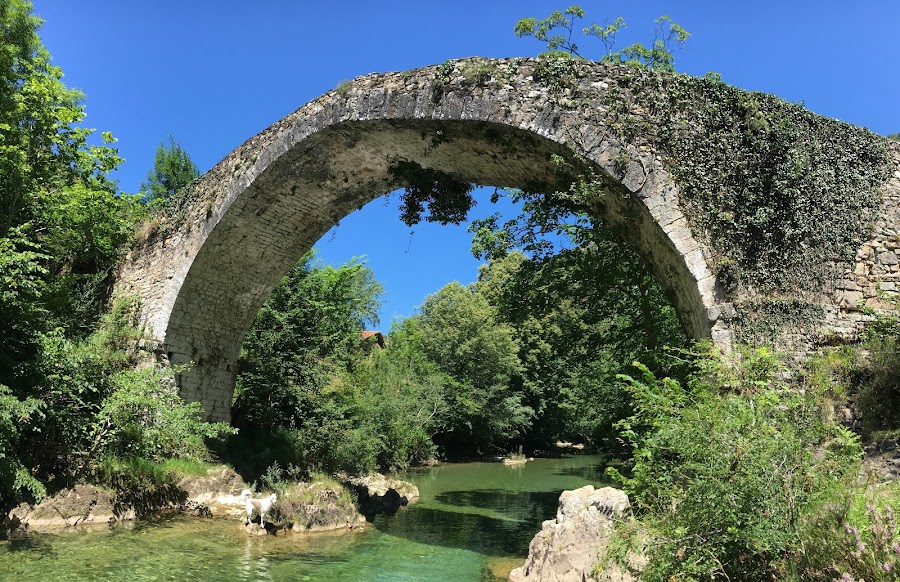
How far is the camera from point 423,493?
14914 mm

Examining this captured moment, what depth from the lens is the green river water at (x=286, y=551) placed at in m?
6.34

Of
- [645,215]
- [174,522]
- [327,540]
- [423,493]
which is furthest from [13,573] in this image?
[423,493]

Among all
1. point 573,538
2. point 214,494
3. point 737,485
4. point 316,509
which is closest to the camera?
point 737,485

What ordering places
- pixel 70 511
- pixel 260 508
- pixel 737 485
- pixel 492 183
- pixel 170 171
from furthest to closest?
pixel 170 171
pixel 260 508
pixel 492 183
pixel 70 511
pixel 737 485

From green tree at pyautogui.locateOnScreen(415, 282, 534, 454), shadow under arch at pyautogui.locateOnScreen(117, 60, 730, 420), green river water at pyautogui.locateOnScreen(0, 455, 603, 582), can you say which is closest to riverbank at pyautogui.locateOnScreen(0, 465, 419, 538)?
green river water at pyautogui.locateOnScreen(0, 455, 603, 582)

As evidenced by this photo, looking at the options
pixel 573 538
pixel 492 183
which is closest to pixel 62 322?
pixel 492 183

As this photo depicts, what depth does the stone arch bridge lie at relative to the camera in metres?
5.90

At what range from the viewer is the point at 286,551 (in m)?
7.85

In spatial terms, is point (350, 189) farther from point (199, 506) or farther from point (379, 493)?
point (379, 493)

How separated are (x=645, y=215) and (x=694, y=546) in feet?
12.1

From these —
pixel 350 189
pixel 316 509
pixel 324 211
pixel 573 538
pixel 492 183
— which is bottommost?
pixel 316 509

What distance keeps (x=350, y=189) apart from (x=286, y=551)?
5121mm

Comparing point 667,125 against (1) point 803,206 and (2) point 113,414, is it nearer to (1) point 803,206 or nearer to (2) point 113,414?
(1) point 803,206

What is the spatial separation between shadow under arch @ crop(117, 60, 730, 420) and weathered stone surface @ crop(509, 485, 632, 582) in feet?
6.29
